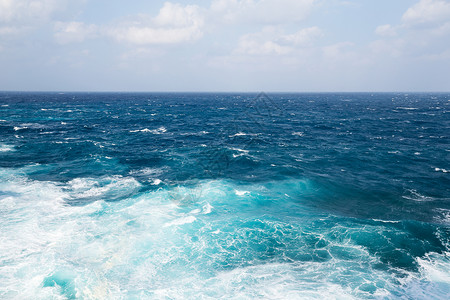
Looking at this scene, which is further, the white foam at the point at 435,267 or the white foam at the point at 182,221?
the white foam at the point at 182,221

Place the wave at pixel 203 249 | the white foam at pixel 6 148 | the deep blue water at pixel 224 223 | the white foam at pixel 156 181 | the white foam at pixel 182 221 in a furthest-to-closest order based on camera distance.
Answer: the white foam at pixel 6 148, the white foam at pixel 156 181, the white foam at pixel 182 221, the deep blue water at pixel 224 223, the wave at pixel 203 249

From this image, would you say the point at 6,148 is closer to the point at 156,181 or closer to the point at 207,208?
the point at 156,181

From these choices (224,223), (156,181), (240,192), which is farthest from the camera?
(156,181)

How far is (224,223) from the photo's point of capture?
25156 mm

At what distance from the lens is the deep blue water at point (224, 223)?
57.2 feet

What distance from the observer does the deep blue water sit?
57.2 ft

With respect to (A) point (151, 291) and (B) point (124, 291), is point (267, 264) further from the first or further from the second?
(B) point (124, 291)

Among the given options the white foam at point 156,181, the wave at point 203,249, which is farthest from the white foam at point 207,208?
the white foam at point 156,181

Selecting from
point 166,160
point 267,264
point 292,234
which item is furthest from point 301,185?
point 166,160

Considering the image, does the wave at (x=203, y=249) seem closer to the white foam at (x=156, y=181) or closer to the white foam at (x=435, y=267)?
the white foam at (x=435, y=267)

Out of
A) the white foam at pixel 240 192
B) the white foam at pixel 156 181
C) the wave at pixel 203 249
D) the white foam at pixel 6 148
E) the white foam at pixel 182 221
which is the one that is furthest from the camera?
the white foam at pixel 6 148

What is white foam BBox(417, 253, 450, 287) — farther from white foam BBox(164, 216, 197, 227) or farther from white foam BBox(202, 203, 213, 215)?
white foam BBox(164, 216, 197, 227)

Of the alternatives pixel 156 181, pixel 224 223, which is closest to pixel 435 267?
pixel 224 223

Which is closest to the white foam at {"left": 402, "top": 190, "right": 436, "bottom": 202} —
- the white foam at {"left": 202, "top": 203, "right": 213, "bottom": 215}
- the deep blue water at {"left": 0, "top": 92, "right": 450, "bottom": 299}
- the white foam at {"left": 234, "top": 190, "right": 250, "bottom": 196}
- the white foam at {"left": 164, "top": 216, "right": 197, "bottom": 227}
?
the deep blue water at {"left": 0, "top": 92, "right": 450, "bottom": 299}
